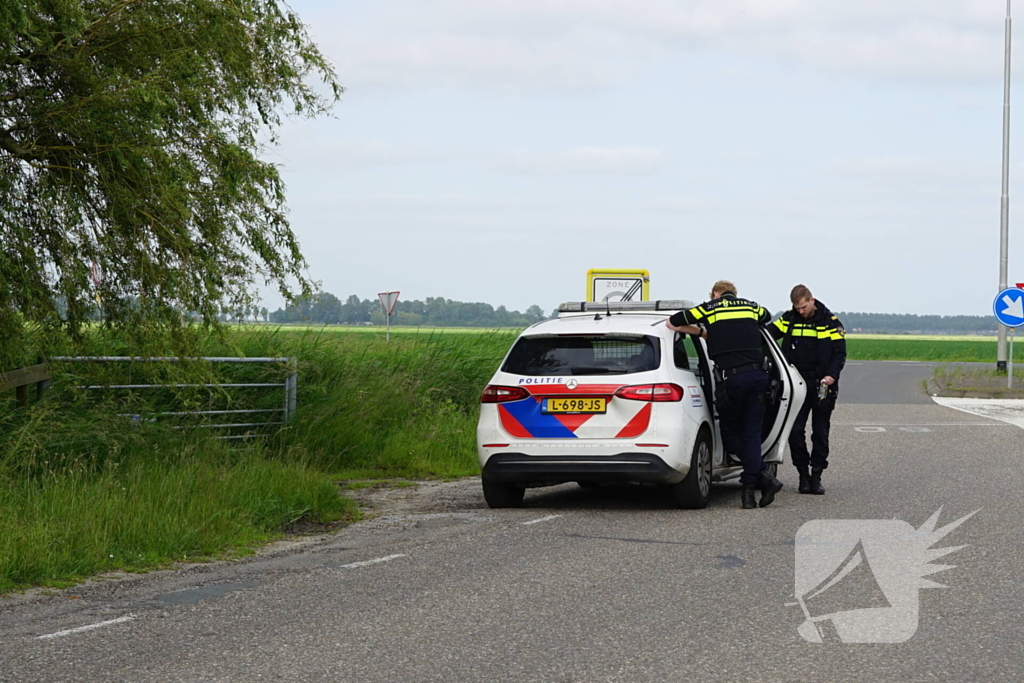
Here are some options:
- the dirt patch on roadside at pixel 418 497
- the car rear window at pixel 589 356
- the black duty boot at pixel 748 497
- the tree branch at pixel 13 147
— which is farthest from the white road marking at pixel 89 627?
the black duty boot at pixel 748 497

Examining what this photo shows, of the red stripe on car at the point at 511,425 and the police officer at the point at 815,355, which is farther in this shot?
the police officer at the point at 815,355

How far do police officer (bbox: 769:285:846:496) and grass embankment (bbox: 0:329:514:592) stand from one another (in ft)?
14.1

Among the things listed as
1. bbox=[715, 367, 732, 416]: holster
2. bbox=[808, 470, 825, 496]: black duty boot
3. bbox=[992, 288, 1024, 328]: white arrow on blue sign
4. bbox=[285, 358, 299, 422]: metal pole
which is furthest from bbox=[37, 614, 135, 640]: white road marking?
bbox=[992, 288, 1024, 328]: white arrow on blue sign

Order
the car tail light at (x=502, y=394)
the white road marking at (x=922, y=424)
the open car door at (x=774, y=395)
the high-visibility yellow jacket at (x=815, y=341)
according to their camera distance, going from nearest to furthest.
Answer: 1. the car tail light at (x=502, y=394)
2. the open car door at (x=774, y=395)
3. the high-visibility yellow jacket at (x=815, y=341)
4. the white road marking at (x=922, y=424)

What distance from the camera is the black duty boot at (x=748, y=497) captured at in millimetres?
10922

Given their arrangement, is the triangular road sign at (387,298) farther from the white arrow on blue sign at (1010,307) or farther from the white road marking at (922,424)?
the white road marking at (922,424)

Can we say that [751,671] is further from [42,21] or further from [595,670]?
[42,21]

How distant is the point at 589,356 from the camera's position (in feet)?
35.2

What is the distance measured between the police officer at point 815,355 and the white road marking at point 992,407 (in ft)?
33.2

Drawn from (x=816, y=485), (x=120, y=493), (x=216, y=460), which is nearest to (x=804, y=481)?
(x=816, y=485)

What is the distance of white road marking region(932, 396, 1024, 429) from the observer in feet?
75.2

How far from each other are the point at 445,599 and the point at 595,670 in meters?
1.71

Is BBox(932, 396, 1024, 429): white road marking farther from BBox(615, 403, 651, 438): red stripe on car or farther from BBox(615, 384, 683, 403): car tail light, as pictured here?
BBox(615, 403, 651, 438): red stripe on car

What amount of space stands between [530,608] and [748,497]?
4460 millimetres
